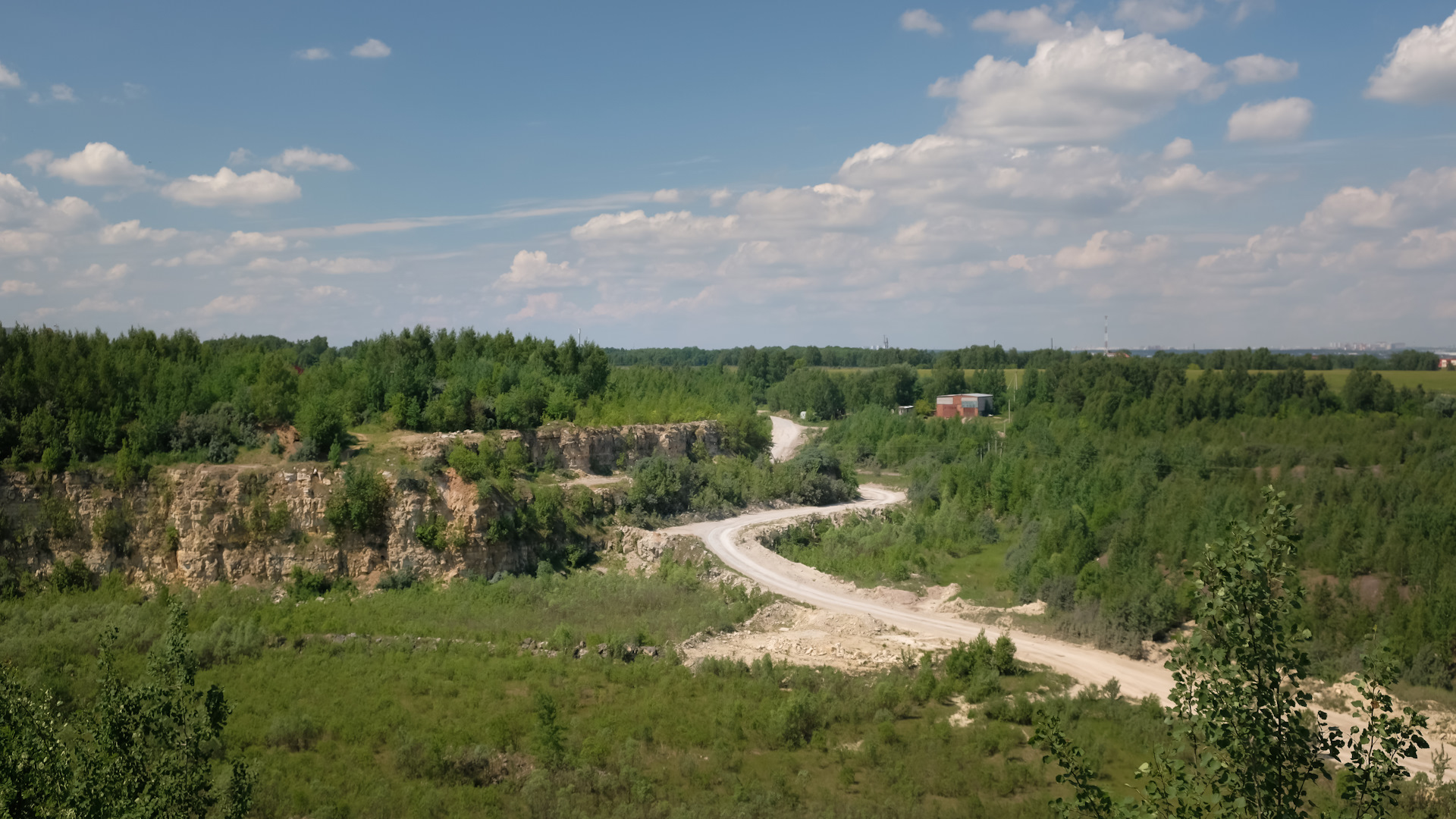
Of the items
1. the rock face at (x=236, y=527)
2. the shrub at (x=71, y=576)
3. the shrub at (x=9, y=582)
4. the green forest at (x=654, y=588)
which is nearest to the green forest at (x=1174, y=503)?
the green forest at (x=654, y=588)

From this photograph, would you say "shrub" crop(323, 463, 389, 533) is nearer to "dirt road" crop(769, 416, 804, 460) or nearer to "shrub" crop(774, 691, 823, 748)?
"shrub" crop(774, 691, 823, 748)

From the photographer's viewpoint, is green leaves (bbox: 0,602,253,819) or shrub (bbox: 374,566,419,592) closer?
green leaves (bbox: 0,602,253,819)

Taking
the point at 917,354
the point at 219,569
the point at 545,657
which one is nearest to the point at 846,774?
the point at 545,657

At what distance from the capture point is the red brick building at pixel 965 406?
89562 mm

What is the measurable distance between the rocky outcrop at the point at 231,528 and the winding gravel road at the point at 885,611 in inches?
510

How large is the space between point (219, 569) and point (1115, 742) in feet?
124

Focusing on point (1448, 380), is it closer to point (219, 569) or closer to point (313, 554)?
point (313, 554)

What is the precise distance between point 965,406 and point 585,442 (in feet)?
164

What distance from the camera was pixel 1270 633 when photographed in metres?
7.74

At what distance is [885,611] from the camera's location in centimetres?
3959

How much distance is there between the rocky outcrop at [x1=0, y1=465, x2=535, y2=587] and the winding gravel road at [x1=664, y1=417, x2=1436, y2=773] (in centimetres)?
1296

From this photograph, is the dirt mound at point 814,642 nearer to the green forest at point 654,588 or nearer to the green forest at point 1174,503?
the green forest at point 654,588

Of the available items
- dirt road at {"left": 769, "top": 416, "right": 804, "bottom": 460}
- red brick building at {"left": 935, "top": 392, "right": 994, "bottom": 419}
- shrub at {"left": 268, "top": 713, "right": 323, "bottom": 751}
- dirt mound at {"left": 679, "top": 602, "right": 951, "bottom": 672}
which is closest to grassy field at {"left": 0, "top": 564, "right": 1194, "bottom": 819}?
shrub at {"left": 268, "top": 713, "right": 323, "bottom": 751}

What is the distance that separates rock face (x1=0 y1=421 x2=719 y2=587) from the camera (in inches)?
1495
